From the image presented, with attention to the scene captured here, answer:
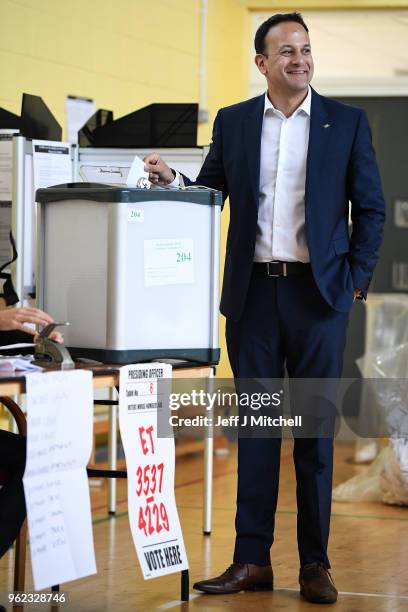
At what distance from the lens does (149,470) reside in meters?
2.87

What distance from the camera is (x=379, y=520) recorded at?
4.51 meters

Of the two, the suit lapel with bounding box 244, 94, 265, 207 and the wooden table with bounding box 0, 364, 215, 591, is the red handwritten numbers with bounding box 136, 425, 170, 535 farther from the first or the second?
the suit lapel with bounding box 244, 94, 265, 207

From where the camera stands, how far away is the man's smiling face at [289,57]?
10.2ft

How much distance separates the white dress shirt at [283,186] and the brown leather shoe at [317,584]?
0.84 meters

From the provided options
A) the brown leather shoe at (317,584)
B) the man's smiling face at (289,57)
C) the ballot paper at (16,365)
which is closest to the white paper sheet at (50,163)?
the man's smiling face at (289,57)

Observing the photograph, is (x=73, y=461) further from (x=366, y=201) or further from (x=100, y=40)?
(x=100, y=40)

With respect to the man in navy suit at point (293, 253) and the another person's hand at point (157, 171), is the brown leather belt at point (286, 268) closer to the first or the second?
the man in navy suit at point (293, 253)

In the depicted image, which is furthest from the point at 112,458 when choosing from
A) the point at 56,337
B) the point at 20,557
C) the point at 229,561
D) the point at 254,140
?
the point at 56,337

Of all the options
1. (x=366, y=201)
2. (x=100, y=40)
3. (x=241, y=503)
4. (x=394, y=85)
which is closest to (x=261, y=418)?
(x=241, y=503)

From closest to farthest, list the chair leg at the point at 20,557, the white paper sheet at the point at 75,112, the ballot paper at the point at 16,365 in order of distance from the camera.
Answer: the ballot paper at the point at 16,365 → the chair leg at the point at 20,557 → the white paper sheet at the point at 75,112

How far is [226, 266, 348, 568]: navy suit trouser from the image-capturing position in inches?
124

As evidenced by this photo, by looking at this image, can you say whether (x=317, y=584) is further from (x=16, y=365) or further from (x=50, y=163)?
(x=50, y=163)

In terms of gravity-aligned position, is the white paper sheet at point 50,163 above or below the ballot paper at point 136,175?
above

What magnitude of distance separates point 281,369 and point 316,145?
0.62 metres
